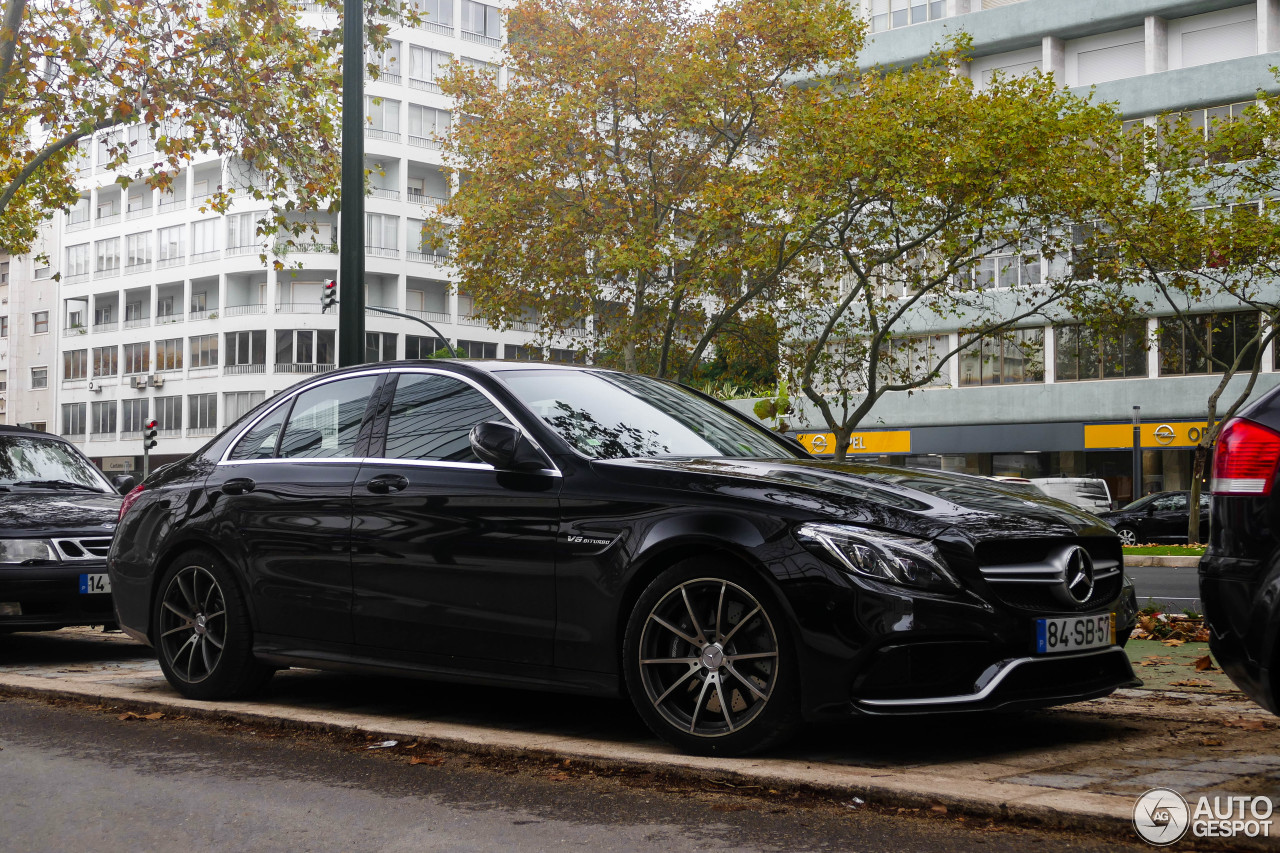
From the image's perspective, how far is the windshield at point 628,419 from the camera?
5.87 metres

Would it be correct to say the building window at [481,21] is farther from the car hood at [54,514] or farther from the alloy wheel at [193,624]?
the alloy wheel at [193,624]

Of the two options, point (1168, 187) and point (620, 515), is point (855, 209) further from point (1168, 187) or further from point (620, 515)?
point (620, 515)

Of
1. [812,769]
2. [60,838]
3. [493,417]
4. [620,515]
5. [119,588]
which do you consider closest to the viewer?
[60,838]

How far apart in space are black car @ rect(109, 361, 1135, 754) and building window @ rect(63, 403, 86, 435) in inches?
2842

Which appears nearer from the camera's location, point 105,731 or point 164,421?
point 105,731

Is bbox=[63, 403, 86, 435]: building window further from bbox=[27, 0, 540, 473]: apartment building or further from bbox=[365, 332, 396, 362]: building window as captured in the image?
bbox=[365, 332, 396, 362]: building window

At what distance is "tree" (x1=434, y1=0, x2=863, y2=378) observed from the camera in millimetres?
27703

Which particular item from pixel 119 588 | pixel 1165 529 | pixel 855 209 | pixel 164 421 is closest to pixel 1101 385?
pixel 1165 529

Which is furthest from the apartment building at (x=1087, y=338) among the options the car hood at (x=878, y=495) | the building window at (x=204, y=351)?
the building window at (x=204, y=351)

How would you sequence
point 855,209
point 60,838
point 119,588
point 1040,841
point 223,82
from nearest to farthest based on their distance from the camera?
point 1040,841, point 60,838, point 119,588, point 223,82, point 855,209

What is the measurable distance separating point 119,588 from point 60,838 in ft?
11.2

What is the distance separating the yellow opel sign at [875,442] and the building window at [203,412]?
30319 millimetres

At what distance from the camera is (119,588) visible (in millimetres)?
7535

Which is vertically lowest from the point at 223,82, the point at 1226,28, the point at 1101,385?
the point at 1101,385
